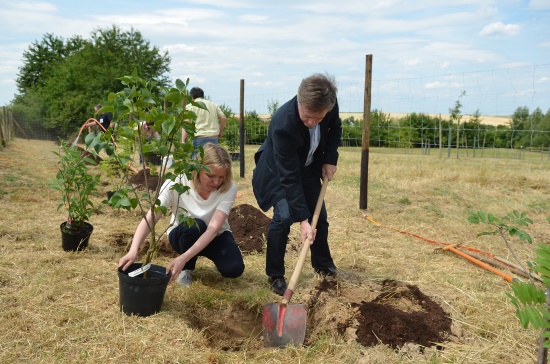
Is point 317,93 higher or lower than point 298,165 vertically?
higher

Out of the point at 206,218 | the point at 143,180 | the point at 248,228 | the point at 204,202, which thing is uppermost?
the point at 204,202

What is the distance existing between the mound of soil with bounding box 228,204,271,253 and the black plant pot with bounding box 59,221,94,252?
4.66 feet

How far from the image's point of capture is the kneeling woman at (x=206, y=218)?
303 centimetres

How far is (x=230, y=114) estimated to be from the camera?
15.4m

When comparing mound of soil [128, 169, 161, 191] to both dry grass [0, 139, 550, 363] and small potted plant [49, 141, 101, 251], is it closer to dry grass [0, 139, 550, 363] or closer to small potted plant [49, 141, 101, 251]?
dry grass [0, 139, 550, 363]

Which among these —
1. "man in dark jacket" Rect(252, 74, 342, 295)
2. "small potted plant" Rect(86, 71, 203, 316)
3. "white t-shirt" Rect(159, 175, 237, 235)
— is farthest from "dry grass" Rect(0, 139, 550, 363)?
"white t-shirt" Rect(159, 175, 237, 235)

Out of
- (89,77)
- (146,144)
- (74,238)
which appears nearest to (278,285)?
(146,144)

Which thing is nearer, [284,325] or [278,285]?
[284,325]

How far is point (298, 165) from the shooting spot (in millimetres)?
3137

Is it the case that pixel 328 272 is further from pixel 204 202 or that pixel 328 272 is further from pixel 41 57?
pixel 41 57

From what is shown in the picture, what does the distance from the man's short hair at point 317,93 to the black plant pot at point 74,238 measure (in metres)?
2.47

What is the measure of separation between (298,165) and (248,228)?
1.89 metres

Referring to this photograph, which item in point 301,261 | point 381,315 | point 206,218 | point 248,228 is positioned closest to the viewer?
point 381,315

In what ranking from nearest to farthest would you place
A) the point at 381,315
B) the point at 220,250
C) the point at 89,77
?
the point at 381,315
the point at 220,250
the point at 89,77
